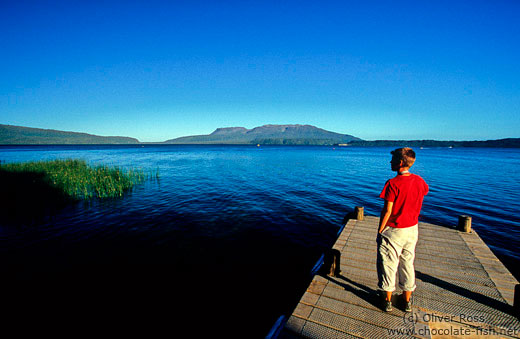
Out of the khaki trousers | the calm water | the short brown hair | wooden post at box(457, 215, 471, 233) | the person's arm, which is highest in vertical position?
the short brown hair

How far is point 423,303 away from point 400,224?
225 cm

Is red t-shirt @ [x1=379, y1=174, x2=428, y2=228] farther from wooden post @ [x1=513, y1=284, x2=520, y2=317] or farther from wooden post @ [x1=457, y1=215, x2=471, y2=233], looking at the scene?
wooden post @ [x1=457, y1=215, x2=471, y2=233]

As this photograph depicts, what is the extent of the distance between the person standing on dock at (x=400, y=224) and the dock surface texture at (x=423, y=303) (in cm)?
41

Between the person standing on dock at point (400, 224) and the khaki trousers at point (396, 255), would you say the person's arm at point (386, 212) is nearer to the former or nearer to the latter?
the person standing on dock at point (400, 224)

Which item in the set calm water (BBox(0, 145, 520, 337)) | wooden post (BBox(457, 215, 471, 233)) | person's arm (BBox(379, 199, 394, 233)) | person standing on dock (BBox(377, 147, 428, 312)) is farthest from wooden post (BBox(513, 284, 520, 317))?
wooden post (BBox(457, 215, 471, 233))

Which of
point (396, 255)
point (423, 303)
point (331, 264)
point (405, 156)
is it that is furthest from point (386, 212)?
point (423, 303)

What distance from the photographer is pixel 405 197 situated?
12.6 feet

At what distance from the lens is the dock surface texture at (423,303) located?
398 centimetres

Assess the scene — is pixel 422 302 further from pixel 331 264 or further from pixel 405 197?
pixel 405 197

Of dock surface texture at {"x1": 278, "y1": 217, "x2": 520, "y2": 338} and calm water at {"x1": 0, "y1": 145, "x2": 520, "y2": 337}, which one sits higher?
dock surface texture at {"x1": 278, "y1": 217, "x2": 520, "y2": 338}

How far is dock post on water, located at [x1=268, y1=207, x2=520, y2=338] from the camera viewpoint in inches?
157

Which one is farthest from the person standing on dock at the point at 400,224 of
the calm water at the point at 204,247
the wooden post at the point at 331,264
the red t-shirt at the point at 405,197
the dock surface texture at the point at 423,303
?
the calm water at the point at 204,247

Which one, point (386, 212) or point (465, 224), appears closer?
point (386, 212)

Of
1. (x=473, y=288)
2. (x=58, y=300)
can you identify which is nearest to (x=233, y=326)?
(x=58, y=300)
